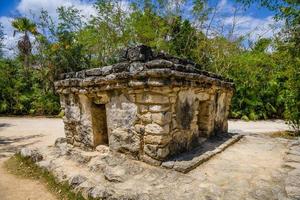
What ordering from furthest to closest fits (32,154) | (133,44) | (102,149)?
(133,44)
(32,154)
(102,149)

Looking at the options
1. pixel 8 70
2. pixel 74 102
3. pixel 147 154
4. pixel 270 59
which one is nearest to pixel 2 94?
pixel 8 70

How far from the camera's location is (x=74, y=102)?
506 cm

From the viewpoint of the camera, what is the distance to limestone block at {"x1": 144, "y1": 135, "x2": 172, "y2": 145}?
3582 mm

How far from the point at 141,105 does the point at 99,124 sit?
1473 mm

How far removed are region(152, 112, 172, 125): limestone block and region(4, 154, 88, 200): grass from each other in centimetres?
152

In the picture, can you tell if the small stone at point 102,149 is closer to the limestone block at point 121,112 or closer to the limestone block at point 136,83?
the limestone block at point 121,112

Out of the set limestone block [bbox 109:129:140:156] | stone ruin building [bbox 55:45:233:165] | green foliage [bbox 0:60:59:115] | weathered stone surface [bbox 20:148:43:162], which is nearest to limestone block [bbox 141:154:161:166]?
stone ruin building [bbox 55:45:233:165]

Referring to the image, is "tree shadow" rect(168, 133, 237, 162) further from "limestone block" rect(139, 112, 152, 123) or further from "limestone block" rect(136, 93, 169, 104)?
"limestone block" rect(136, 93, 169, 104)

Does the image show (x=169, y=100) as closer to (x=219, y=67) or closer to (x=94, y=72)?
(x=94, y=72)

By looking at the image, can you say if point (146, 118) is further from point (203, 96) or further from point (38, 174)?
point (38, 174)

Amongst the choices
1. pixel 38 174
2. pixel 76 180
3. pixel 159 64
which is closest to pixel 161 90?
pixel 159 64

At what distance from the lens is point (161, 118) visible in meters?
3.54

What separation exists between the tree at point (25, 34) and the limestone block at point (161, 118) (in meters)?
16.0

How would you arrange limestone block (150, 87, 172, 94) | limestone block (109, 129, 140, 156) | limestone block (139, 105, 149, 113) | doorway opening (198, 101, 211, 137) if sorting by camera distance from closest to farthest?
limestone block (150, 87, 172, 94)
limestone block (139, 105, 149, 113)
limestone block (109, 129, 140, 156)
doorway opening (198, 101, 211, 137)
